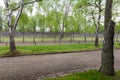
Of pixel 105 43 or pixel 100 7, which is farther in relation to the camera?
pixel 100 7

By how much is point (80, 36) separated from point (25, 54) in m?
29.3

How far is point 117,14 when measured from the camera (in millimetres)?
22688

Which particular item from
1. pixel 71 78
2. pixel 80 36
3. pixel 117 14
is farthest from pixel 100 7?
pixel 80 36

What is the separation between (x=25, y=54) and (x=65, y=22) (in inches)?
1006

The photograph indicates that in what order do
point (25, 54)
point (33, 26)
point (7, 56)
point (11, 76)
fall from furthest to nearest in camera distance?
point (33, 26) → point (25, 54) → point (7, 56) → point (11, 76)

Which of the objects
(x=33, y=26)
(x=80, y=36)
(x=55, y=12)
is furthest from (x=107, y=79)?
(x=33, y=26)

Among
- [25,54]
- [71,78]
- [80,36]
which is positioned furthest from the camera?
[80,36]

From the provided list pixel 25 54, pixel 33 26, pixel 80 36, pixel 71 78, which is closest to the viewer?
pixel 71 78

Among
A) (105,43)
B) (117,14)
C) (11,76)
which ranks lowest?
(11,76)

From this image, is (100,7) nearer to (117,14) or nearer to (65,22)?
(117,14)

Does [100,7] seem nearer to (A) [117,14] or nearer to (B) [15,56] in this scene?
(A) [117,14]

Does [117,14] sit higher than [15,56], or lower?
higher

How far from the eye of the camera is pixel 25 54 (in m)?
13.8

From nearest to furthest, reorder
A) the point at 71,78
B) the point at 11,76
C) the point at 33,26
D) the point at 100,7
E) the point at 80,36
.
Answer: the point at 71,78, the point at 11,76, the point at 100,7, the point at 80,36, the point at 33,26
